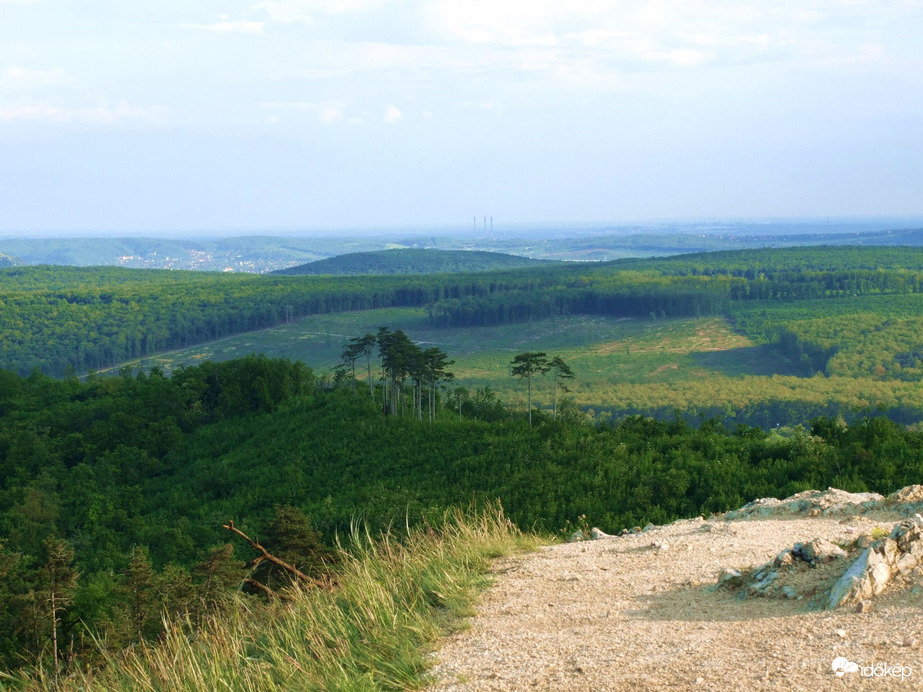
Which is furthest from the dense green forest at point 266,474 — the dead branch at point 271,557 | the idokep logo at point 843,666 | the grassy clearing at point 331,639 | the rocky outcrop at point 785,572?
the idokep logo at point 843,666

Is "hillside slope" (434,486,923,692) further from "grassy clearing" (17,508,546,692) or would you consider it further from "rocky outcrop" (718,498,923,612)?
"grassy clearing" (17,508,546,692)

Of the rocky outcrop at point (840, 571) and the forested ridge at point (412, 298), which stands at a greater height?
the rocky outcrop at point (840, 571)

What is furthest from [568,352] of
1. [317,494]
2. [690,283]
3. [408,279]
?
[317,494]

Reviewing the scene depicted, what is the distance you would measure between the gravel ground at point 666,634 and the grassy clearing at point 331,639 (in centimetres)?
33

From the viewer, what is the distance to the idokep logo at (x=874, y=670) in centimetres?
595

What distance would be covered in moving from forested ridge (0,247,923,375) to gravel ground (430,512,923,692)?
334 feet

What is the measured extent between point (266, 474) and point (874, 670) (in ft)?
106

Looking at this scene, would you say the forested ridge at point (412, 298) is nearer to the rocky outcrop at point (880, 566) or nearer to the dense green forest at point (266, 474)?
the dense green forest at point (266, 474)

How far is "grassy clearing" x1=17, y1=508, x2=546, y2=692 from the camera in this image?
684 cm

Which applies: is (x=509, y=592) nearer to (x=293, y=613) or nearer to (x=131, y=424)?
(x=293, y=613)

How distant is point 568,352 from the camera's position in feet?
350

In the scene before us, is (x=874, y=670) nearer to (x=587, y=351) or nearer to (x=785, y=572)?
(x=785, y=572)

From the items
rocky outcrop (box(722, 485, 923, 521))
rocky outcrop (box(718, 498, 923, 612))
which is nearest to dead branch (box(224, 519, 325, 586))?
rocky outcrop (box(718, 498, 923, 612))

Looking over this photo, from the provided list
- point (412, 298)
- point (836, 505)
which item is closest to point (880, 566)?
point (836, 505)
